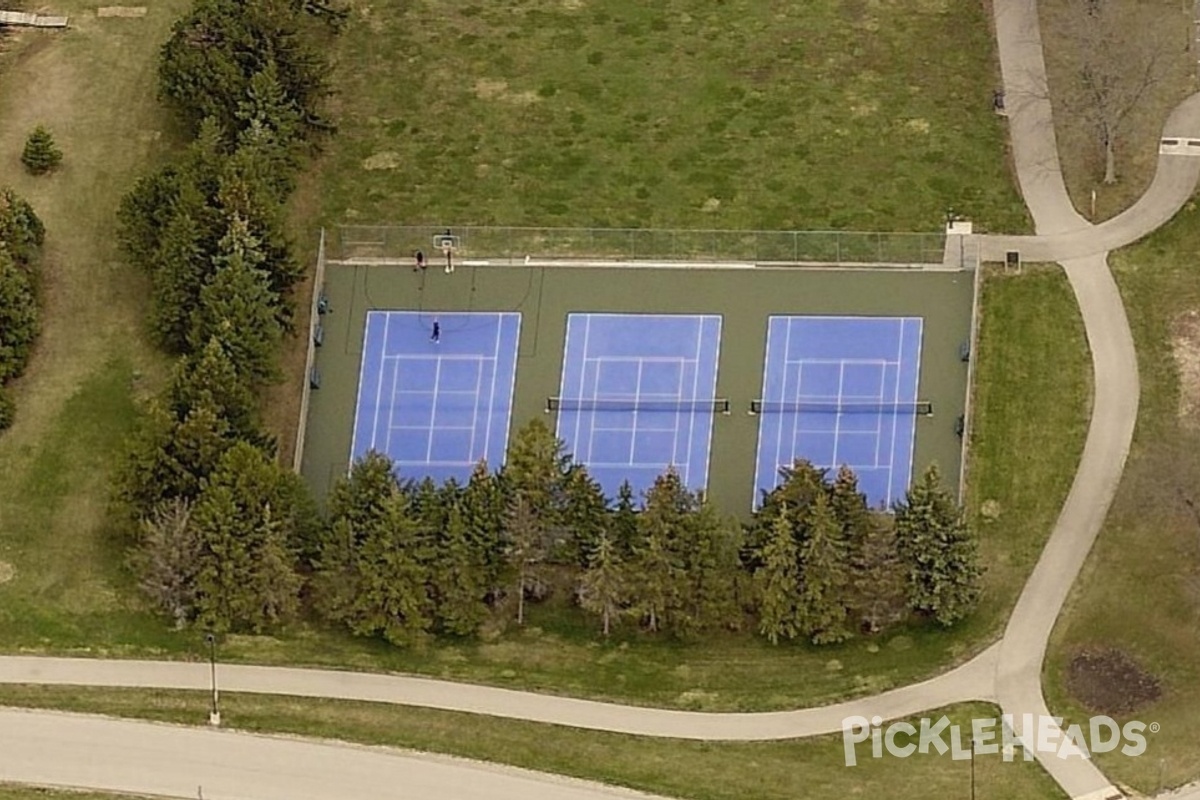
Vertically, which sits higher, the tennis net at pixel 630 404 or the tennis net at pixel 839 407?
the tennis net at pixel 839 407

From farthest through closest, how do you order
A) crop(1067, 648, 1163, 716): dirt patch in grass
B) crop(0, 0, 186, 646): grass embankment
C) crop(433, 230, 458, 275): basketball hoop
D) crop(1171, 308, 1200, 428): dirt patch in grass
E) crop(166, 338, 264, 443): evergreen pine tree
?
1. crop(433, 230, 458, 275): basketball hoop
2. crop(1171, 308, 1200, 428): dirt patch in grass
3. crop(166, 338, 264, 443): evergreen pine tree
4. crop(0, 0, 186, 646): grass embankment
5. crop(1067, 648, 1163, 716): dirt patch in grass

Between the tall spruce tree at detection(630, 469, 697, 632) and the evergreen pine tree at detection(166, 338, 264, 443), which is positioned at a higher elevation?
the evergreen pine tree at detection(166, 338, 264, 443)

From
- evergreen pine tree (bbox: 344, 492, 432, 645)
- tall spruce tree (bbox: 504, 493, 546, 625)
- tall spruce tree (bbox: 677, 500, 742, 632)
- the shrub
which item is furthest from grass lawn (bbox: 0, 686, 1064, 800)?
the shrub

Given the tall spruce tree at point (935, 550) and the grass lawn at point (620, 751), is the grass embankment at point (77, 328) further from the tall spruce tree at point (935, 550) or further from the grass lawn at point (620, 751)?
the tall spruce tree at point (935, 550)

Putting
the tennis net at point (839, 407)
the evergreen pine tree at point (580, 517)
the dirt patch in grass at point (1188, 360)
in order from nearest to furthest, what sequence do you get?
1. the evergreen pine tree at point (580, 517)
2. the dirt patch in grass at point (1188, 360)
3. the tennis net at point (839, 407)

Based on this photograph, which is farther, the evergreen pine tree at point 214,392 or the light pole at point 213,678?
the evergreen pine tree at point 214,392

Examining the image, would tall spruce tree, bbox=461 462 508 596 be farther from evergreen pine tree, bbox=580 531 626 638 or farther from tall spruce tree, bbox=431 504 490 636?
evergreen pine tree, bbox=580 531 626 638

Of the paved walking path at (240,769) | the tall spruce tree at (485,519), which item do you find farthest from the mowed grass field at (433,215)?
→ the paved walking path at (240,769)
